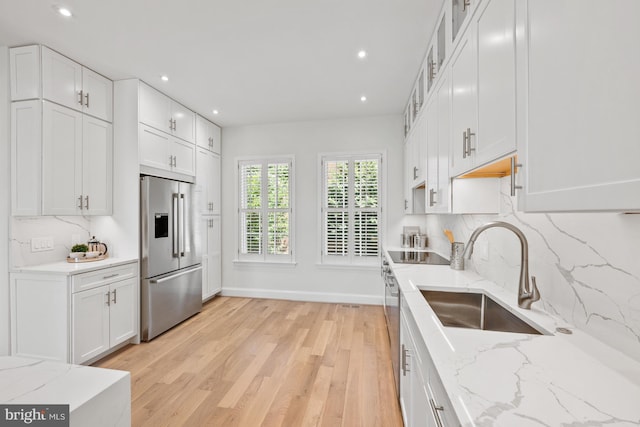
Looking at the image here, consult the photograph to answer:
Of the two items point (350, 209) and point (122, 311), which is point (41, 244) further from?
point (350, 209)

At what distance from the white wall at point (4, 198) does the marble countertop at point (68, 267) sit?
0.15m

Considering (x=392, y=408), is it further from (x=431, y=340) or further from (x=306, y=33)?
(x=306, y=33)

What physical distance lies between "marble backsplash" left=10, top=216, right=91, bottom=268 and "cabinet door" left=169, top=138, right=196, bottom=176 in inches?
44.6

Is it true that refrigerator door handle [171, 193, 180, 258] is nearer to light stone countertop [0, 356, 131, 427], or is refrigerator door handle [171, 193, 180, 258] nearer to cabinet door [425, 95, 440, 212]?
light stone countertop [0, 356, 131, 427]

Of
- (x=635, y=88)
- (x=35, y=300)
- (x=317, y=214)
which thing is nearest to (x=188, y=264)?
(x=35, y=300)

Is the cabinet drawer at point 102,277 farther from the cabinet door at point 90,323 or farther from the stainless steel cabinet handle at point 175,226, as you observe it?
the stainless steel cabinet handle at point 175,226

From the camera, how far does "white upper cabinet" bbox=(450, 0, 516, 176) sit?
1.03 meters

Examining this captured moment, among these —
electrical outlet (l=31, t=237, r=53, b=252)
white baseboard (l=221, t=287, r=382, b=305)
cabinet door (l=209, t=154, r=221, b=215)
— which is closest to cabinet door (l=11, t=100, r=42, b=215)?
electrical outlet (l=31, t=237, r=53, b=252)

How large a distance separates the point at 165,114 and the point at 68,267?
1925 mm

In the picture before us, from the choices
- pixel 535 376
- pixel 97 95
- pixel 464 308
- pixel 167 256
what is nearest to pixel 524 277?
pixel 464 308

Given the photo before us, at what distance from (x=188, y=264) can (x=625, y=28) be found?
13.1 feet

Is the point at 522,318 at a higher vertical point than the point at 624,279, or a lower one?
lower

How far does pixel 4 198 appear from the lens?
8.09ft

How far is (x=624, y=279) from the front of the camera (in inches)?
35.3
